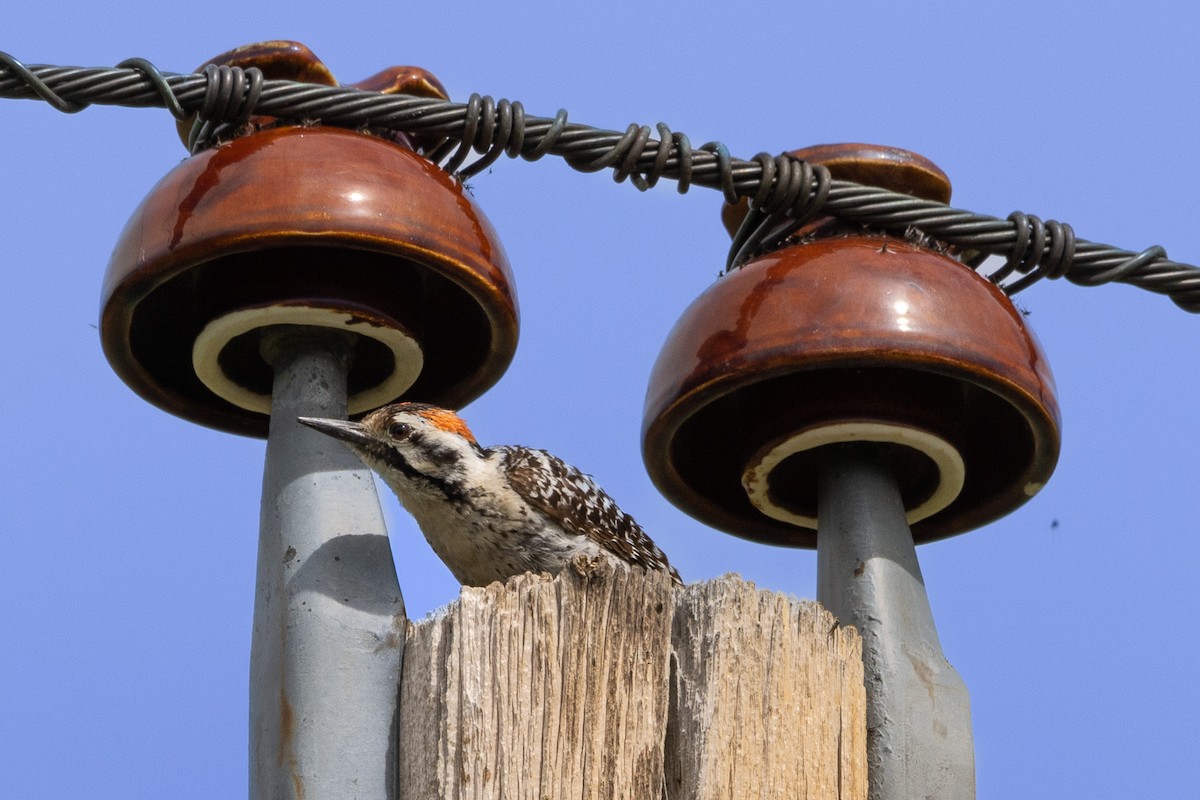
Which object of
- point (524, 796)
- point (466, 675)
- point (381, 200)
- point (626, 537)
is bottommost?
point (524, 796)

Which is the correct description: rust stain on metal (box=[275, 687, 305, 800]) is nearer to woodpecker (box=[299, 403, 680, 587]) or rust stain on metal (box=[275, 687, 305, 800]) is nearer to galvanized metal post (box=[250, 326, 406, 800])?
galvanized metal post (box=[250, 326, 406, 800])

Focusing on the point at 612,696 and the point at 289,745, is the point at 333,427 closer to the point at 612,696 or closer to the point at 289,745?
the point at 289,745

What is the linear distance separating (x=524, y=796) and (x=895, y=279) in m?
2.26

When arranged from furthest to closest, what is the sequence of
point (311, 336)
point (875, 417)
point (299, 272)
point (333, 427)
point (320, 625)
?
1. point (875, 417)
2. point (311, 336)
3. point (299, 272)
4. point (333, 427)
5. point (320, 625)

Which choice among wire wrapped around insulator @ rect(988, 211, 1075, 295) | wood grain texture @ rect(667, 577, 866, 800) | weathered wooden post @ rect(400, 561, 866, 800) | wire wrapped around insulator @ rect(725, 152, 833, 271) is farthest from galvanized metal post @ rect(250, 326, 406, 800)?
wire wrapped around insulator @ rect(988, 211, 1075, 295)

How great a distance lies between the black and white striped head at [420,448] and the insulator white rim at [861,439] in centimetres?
94

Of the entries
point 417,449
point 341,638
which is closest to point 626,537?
point 417,449

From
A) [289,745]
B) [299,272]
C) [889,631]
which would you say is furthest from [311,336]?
[889,631]

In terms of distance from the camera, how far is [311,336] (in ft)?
18.0

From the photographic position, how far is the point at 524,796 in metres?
3.93

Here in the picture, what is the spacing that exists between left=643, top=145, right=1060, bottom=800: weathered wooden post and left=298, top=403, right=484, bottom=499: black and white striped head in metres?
0.61

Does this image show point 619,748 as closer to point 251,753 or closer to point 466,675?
point 466,675

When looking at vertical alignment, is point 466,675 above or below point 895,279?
below

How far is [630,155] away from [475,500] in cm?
121
